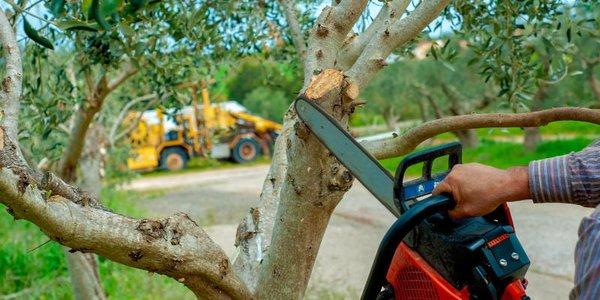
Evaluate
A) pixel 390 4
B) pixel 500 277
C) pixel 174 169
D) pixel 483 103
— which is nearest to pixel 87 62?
pixel 390 4

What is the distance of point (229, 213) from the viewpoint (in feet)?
41.9

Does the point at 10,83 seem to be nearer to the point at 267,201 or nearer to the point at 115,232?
the point at 115,232

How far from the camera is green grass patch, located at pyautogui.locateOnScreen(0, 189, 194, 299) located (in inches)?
262

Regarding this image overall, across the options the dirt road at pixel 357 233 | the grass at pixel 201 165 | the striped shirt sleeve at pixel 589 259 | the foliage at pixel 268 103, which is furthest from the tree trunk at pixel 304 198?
the foliage at pixel 268 103

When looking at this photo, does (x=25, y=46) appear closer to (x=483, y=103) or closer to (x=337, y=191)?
(x=337, y=191)

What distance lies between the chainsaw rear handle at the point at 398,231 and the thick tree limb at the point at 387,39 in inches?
28.7

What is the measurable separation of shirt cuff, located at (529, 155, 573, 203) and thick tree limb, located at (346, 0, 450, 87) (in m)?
0.87

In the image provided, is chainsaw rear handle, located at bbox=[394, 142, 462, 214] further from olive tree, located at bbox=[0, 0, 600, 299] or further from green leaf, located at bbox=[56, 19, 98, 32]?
green leaf, located at bbox=[56, 19, 98, 32]

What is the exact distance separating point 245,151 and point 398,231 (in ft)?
81.6

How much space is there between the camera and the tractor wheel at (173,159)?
2583 centimetres

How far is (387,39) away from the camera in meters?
2.39

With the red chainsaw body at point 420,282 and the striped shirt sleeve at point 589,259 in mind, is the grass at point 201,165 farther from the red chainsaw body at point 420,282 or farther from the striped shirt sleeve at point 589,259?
the striped shirt sleeve at point 589,259

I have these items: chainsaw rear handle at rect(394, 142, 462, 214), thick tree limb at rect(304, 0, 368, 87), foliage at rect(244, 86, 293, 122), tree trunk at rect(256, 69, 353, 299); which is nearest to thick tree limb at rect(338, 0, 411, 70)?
thick tree limb at rect(304, 0, 368, 87)

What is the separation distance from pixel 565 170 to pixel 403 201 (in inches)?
15.4
